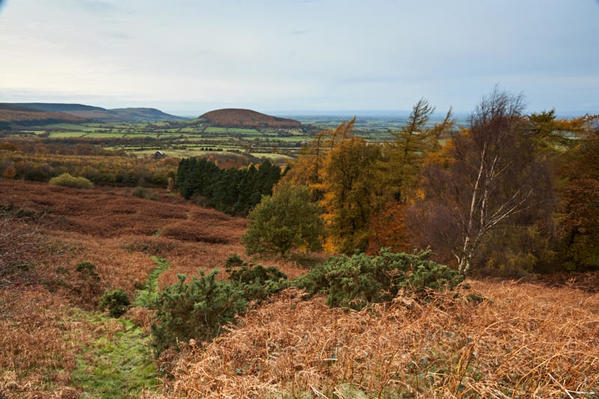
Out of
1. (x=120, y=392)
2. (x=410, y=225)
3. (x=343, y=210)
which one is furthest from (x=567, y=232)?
(x=120, y=392)

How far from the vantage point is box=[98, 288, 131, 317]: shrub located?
1033cm

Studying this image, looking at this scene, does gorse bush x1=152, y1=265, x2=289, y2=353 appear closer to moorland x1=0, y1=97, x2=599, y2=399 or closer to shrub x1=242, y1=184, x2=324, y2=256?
moorland x1=0, y1=97, x2=599, y2=399

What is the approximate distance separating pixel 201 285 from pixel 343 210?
15.4 m

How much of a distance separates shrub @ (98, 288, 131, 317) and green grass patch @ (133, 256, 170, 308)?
1.26ft

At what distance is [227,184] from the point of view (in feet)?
177

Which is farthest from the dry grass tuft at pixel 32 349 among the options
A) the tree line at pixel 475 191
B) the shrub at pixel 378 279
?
the tree line at pixel 475 191

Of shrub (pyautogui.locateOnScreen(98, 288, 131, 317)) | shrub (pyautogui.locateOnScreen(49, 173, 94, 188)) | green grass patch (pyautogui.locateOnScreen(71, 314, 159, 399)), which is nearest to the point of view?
green grass patch (pyautogui.locateOnScreen(71, 314, 159, 399))

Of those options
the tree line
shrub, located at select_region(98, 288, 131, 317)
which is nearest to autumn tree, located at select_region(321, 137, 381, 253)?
the tree line

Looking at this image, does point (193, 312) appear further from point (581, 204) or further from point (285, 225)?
point (581, 204)

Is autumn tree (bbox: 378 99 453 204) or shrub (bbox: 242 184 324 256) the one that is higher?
autumn tree (bbox: 378 99 453 204)

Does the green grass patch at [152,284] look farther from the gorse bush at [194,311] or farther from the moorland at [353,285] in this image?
the gorse bush at [194,311]

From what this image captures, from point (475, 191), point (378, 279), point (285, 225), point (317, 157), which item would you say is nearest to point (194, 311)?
point (378, 279)

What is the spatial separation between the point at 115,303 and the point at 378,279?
28.8 feet

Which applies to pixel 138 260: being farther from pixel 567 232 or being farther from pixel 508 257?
pixel 567 232
